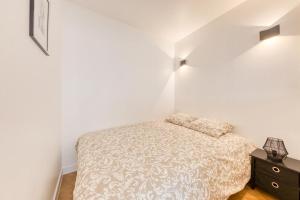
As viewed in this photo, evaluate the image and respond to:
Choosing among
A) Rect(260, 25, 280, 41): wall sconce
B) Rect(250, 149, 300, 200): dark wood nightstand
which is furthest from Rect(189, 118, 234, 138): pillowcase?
Rect(260, 25, 280, 41): wall sconce

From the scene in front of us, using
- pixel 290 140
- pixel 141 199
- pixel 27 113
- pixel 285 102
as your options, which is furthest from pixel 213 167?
pixel 27 113

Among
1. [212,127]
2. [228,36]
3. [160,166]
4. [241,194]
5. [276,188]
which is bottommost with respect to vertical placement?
[241,194]

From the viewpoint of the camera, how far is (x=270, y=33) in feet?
6.71

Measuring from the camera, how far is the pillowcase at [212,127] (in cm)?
231

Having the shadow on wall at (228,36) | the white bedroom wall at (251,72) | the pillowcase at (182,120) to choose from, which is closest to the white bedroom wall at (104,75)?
the pillowcase at (182,120)

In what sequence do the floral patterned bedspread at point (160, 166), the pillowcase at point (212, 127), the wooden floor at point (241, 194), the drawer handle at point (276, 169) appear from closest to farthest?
the floral patterned bedspread at point (160, 166)
the drawer handle at point (276, 169)
the wooden floor at point (241, 194)
the pillowcase at point (212, 127)

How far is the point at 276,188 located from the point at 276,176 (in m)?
0.15

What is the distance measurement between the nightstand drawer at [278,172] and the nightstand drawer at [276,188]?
4 centimetres

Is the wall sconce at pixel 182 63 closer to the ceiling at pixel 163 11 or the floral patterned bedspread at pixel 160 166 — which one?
the ceiling at pixel 163 11

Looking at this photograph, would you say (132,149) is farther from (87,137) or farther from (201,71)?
(201,71)

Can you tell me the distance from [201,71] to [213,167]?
6.40 feet

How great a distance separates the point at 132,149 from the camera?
1761 mm

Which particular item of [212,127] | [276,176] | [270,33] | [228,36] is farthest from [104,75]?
[276,176]

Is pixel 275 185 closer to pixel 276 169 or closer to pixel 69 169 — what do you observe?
pixel 276 169
